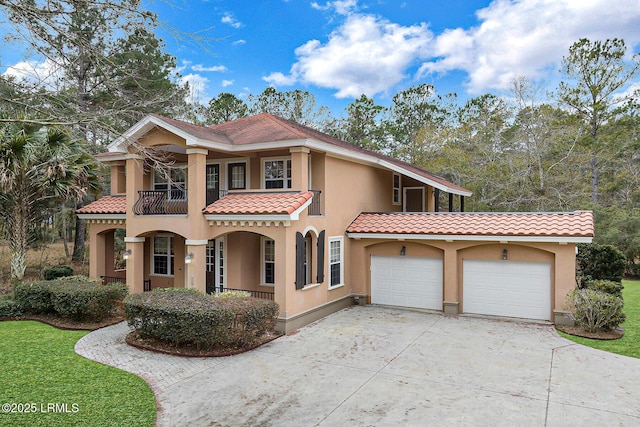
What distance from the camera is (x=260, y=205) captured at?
12289 mm

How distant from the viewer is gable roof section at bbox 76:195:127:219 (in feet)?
51.8

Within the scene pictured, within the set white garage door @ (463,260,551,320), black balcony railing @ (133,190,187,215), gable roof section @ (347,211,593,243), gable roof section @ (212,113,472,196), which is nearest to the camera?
gable roof section @ (347,211,593,243)

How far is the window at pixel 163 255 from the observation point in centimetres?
1647

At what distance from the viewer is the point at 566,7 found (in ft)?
55.3

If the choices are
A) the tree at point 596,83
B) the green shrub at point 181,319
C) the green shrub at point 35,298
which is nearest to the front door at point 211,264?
the green shrub at point 181,319

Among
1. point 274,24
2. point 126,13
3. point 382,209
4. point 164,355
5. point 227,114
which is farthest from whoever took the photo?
point 227,114

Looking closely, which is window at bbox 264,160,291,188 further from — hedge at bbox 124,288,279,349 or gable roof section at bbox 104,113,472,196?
hedge at bbox 124,288,279,349

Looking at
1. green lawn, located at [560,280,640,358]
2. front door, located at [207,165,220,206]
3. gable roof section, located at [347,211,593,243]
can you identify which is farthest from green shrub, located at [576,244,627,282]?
front door, located at [207,165,220,206]

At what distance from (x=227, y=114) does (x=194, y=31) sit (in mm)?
31125

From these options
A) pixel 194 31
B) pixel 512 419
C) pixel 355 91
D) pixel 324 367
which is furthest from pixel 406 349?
pixel 355 91

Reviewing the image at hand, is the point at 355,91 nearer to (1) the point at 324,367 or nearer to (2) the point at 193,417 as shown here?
(1) the point at 324,367

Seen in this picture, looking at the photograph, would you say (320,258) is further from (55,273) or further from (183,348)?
(55,273)

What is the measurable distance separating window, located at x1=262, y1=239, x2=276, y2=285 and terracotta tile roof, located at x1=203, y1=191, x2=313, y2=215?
6.86 feet

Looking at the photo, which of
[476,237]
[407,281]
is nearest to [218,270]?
[407,281]
